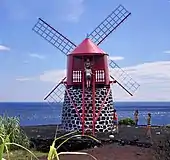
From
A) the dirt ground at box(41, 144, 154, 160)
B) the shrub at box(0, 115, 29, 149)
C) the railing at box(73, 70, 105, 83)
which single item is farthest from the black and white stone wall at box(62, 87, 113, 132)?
the shrub at box(0, 115, 29, 149)

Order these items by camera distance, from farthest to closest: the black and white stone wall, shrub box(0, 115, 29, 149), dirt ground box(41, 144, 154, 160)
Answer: the black and white stone wall, shrub box(0, 115, 29, 149), dirt ground box(41, 144, 154, 160)

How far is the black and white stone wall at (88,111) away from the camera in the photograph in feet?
68.8

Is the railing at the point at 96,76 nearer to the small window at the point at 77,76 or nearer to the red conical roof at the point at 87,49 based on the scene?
the small window at the point at 77,76

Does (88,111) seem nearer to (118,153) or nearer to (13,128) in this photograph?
(118,153)

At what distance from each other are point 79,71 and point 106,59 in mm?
1808

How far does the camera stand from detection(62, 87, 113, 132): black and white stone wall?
21.0m

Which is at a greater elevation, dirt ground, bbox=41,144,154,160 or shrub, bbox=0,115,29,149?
shrub, bbox=0,115,29,149

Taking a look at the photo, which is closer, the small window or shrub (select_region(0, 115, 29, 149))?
shrub (select_region(0, 115, 29, 149))

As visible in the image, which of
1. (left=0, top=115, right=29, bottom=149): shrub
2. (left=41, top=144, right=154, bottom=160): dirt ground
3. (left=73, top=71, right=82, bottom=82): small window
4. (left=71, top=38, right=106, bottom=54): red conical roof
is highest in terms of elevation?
(left=71, top=38, right=106, bottom=54): red conical roof

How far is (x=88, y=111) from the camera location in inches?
826

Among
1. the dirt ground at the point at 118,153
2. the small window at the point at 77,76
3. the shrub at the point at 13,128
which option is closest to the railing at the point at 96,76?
the small window at the point at 77,76

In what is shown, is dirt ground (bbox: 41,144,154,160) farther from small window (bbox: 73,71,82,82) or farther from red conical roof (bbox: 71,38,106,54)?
red conical roof (bbox: 71,38,106,54)

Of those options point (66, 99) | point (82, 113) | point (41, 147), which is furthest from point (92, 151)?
point (66, 99)

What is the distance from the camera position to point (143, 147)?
15.3 m
